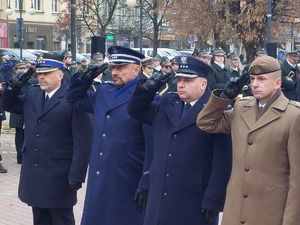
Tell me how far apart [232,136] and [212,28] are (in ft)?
73.4

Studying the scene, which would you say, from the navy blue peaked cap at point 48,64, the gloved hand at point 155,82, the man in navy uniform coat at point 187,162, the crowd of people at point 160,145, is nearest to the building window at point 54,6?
the crowd of people at point 160,145

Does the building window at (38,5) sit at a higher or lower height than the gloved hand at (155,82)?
lower

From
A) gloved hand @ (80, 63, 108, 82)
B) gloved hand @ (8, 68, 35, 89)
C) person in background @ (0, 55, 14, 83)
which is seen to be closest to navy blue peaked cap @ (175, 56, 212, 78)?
gloved hand @ (80, 63, 108, 82)

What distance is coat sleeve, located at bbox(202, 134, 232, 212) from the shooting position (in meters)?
5.36

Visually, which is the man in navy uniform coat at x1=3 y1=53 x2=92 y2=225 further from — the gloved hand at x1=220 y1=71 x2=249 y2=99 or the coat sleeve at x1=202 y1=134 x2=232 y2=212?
the gloved hand at x1=220 y1=71 x2=249 y2=99

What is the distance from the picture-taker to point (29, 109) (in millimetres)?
6938

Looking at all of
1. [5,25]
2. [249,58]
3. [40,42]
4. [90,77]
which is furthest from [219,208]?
[40,42]

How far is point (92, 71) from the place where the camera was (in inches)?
250

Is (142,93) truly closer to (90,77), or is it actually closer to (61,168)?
(90,77)

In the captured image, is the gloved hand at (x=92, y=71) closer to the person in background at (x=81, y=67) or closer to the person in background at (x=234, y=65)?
the person in background at (x=81, y=67)

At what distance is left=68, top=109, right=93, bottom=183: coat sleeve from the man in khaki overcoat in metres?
1.75

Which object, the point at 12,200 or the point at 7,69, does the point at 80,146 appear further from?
the point at 7,69

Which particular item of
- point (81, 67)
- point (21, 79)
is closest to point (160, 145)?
point (21, 79)

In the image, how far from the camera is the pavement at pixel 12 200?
8826mm
